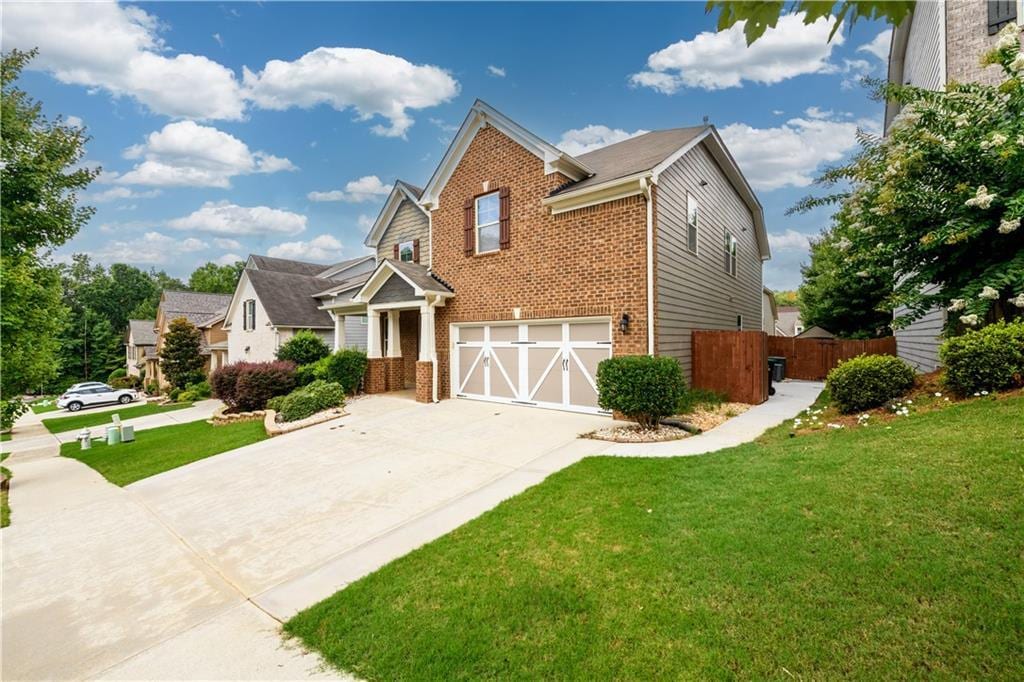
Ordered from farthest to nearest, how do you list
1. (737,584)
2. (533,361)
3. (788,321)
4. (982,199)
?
(788,321) → (533,361) → (982,199) → (737,584)

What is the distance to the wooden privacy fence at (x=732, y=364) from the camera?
10445 mm

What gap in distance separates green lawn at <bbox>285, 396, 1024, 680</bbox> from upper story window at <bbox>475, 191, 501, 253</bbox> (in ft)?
28.3

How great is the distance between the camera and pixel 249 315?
2397cm

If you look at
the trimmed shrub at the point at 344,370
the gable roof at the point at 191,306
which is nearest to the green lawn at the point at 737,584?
the trimmed shrub at the point at 344,370

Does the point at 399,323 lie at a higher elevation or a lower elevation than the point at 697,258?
lower

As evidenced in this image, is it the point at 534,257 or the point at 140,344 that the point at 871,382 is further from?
the point at 140,344

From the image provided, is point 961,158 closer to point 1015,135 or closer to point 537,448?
point 1015,135

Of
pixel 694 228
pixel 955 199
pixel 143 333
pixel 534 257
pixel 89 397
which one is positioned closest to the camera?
pixel 955 199

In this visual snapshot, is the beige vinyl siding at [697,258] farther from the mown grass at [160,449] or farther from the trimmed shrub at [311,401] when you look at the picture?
the mown grass at [160,449]

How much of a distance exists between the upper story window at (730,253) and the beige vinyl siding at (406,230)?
10.4 m

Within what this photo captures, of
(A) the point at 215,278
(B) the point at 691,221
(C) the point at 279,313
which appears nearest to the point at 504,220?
(B) the point at 691,221

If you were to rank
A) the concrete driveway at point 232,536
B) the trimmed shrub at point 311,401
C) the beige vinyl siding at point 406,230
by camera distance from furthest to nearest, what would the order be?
the beige vinyl siding at point 406,230 < the trimmed shrub at point 311,401 < the concrete driveway at point 232,536

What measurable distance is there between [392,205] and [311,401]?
30.2ft

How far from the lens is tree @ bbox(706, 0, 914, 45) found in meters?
2.03
